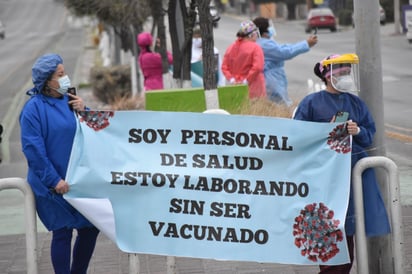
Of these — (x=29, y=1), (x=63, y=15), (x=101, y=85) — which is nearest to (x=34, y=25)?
(x=63, y=15)

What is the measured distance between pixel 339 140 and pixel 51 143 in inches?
70.3

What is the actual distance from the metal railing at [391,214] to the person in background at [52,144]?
1.70m

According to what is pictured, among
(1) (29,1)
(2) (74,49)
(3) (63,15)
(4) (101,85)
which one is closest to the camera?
(4) (101,85)

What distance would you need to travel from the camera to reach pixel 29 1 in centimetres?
12012

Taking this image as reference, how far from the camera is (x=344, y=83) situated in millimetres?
6312

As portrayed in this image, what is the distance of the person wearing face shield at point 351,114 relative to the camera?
632 centimetres

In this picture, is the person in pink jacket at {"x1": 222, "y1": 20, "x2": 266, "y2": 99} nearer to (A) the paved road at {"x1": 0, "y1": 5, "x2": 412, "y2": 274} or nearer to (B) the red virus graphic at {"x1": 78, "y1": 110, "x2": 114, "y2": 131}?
(A) the paved road at {"x1": 0, "y1": 5, "x2": 412, "y2": 274}

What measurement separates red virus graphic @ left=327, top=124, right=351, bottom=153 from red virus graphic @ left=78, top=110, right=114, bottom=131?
4.44ft

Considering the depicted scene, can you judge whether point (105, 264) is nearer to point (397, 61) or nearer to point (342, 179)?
point (342, 179)

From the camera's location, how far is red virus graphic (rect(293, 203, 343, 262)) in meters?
6.28

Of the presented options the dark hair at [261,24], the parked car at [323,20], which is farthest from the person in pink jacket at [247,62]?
the parked car at [323,20]

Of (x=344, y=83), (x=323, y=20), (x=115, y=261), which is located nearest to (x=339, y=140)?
(x=344, y=83)

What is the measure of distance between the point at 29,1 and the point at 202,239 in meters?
117

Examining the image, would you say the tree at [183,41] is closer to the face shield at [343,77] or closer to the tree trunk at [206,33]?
the tree trunk at [206,33]
